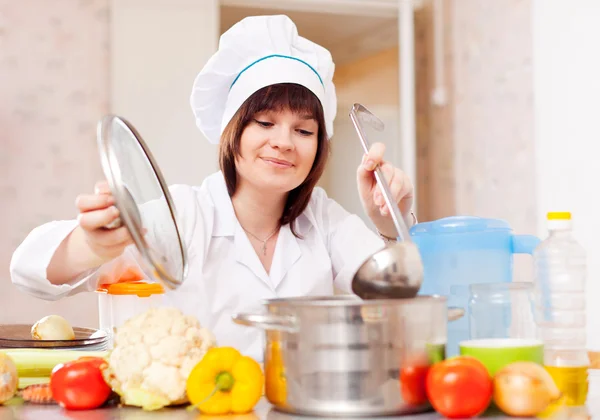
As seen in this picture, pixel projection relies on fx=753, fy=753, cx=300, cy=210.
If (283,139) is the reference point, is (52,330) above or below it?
below

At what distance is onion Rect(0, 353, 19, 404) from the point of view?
0.89 metres

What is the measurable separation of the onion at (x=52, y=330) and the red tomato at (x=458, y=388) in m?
0.72

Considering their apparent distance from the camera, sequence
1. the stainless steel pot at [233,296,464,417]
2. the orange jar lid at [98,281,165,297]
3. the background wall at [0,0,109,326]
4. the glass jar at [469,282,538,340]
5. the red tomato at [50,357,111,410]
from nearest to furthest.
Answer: the stainless steel pot at [233,296,464,417]
the red tomato at [50,357,111,410]
the glass jar at [469,282,538,340]
the orange jar lid at [98,281,165,297]
the background wall at [0,0,109,326]

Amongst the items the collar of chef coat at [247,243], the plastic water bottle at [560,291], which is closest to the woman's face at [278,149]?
the collar of chef coat at [247,243]

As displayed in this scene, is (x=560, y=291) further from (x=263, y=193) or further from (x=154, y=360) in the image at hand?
(x=263, y=193)

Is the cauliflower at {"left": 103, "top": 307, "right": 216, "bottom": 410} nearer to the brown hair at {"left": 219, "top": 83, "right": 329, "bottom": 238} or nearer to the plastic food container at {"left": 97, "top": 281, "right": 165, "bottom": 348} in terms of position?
the plastic food container at {"left": 97, "top": 281, "right": 165, "bottom": 348}

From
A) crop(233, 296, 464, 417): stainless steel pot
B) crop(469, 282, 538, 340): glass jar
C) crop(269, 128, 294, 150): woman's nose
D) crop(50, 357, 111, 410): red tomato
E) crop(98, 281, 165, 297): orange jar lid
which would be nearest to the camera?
crop(233, 296, 464, 417): stainless steel pot

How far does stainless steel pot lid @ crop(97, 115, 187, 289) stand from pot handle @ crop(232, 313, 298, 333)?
83 mm

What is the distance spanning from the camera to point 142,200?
846 millimetres

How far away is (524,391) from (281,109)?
2.52 ft

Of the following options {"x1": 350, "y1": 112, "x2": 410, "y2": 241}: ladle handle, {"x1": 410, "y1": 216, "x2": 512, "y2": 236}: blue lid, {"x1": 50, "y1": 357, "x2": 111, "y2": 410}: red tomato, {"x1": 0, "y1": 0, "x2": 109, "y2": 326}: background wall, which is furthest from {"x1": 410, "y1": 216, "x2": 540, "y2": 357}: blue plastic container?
{"x1": 0, "y1": 0, "x2": 109, "y2": 326}: background wall

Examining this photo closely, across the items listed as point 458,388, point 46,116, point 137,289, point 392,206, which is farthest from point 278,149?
point 46,116

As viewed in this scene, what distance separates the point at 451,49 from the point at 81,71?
1711 millimetres

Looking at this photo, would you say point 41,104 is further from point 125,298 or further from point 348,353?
point 348,353
